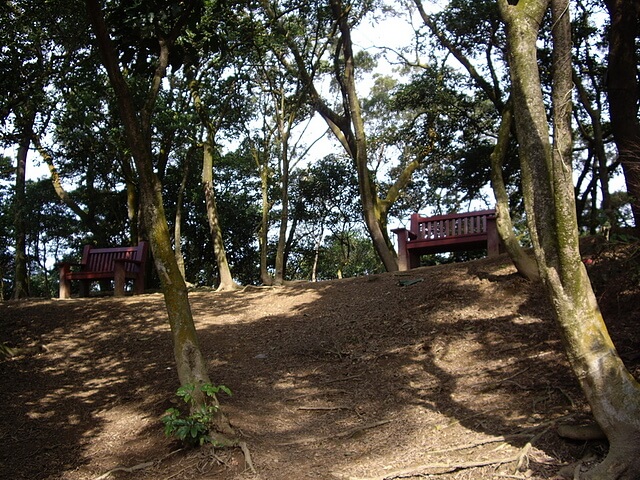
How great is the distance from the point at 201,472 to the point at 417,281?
6.28 metres

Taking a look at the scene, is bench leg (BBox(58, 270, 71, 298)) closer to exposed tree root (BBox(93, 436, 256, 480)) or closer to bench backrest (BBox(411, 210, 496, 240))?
bench backrest (BBox(411, 210, 496, 240))

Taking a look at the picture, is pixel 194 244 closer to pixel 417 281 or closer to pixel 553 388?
pixel 417 281

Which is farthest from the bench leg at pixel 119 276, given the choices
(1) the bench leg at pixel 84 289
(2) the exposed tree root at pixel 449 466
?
(2) the exposed tree root at pixel 449 466

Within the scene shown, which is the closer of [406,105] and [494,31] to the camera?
[494,31]

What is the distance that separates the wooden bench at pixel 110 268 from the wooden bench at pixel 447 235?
5631 mm

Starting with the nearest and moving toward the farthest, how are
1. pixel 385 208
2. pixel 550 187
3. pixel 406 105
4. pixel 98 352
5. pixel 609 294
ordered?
pixel 550 187
pixel 609 294
pixel 98 352
pixel 385 208
pixel 406 105

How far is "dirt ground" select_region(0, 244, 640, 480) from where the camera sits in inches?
205

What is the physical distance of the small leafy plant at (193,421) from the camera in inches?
211

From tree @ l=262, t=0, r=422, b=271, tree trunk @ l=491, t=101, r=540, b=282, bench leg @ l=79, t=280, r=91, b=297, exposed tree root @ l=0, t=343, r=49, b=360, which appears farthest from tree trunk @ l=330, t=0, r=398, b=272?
exposed tree root @ l=0, t=343, r=49, b=360

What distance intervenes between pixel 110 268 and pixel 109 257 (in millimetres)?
271

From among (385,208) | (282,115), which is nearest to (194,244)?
(282,115)

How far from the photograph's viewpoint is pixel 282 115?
51.5 feet

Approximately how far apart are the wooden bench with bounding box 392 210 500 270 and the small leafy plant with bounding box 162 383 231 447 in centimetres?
726

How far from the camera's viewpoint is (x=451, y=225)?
12.2 metres
